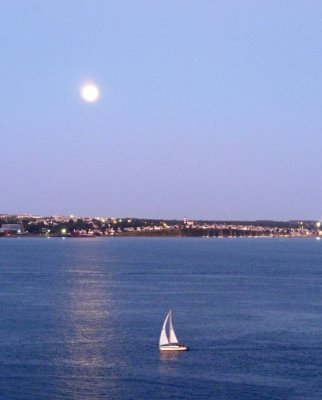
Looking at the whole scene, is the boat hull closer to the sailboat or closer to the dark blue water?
the sailboat

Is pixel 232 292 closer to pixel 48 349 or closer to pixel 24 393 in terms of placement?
pixel 48 349

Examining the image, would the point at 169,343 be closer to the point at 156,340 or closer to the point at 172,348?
the point at 172,348

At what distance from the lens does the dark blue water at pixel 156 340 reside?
104ft

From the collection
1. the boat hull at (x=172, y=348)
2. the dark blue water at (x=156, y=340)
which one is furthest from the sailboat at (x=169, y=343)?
the dark blue water at (x=156, y=340)

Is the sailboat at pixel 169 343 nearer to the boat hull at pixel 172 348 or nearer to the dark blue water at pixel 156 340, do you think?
the boat hull at pixel 172 348

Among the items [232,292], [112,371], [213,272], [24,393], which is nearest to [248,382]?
[112,371]

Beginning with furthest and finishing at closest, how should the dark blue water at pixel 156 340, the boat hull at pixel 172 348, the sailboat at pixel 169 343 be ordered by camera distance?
the sailboat at pixel 169 343, the boat hull at pixel 172 348, the dark blue water at pixel 156 340

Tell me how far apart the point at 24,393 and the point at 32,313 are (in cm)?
2117

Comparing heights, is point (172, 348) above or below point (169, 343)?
below

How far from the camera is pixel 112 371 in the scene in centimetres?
3400

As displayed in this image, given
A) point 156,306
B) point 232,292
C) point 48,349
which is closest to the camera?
point 48,349

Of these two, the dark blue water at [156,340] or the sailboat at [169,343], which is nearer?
the dark blue water at [156,340]

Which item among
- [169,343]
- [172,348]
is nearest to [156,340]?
[169,343]

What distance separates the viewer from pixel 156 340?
41594 mm
